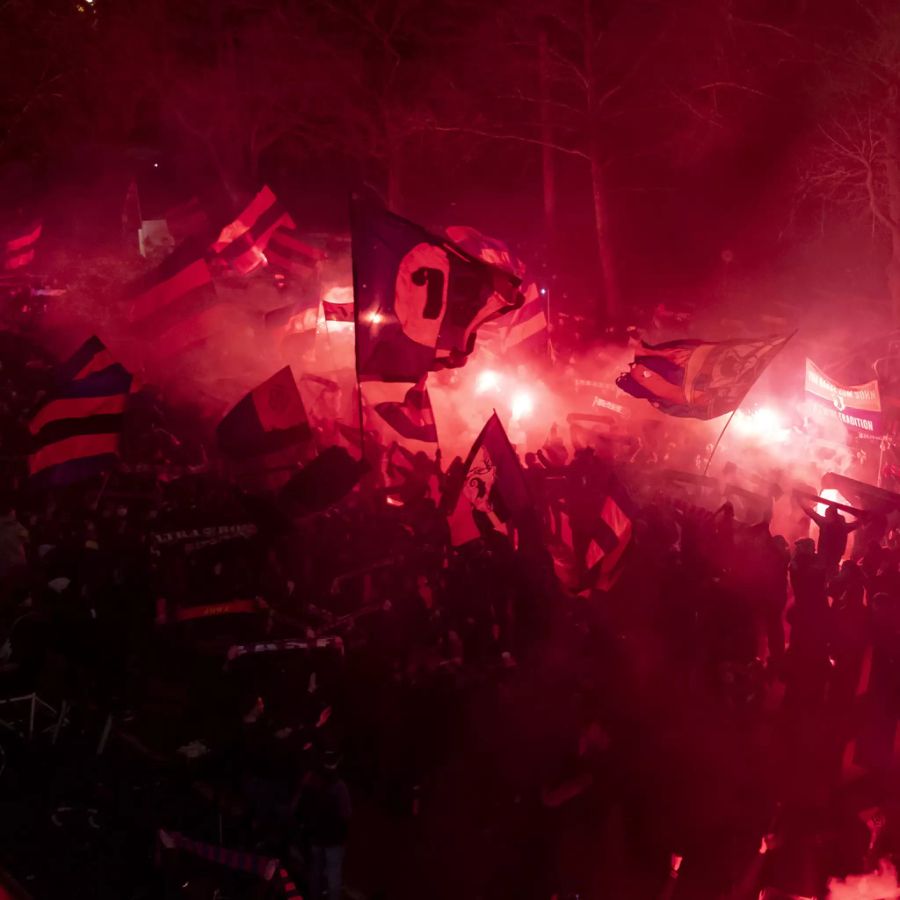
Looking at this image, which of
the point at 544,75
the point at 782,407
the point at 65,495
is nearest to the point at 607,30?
the point at 544,75

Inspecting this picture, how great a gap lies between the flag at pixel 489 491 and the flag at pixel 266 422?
1.88 meters

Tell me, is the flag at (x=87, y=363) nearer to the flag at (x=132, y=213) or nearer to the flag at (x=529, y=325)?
the flag at (x=529, y=325)

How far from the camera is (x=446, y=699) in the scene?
7.01 metres

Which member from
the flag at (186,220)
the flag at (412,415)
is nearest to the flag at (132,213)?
the flag at (186,220)

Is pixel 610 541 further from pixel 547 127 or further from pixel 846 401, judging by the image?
pixel 547 127

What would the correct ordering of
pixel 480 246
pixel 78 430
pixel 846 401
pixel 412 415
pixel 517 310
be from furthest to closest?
pixel 480 246, pixel 517 310, pixel 846 401, pixel 412 415, pixel 78 430

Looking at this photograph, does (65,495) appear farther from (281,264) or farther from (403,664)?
(281,264)

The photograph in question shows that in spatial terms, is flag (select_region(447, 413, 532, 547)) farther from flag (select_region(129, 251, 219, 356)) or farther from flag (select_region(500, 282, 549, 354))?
flag (select_region(500, 282, 549, 354))

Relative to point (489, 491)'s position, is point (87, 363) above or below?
above

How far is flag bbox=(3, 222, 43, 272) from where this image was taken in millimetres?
19422

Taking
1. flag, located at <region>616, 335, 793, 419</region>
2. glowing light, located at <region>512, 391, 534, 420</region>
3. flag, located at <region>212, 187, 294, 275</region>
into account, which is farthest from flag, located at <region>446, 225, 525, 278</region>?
flag, located at <region>616, 335, 793, 419</region>

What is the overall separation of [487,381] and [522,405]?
750 millimetres

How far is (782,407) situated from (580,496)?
24.7 feet

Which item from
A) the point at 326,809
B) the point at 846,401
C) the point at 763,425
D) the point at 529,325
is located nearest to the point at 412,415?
the point at 529,325
